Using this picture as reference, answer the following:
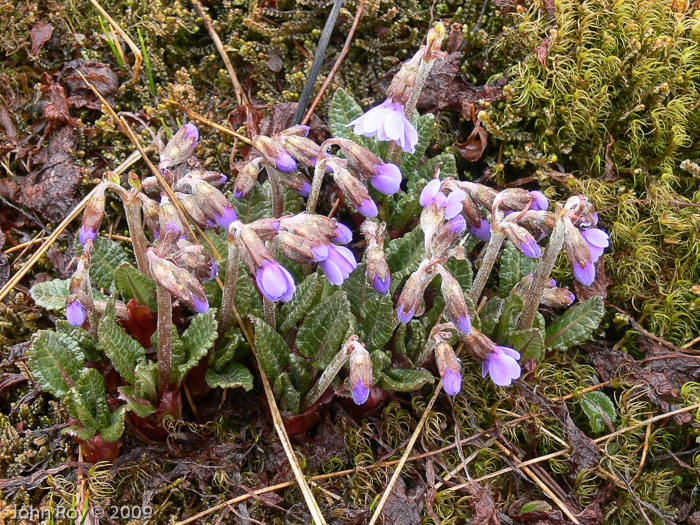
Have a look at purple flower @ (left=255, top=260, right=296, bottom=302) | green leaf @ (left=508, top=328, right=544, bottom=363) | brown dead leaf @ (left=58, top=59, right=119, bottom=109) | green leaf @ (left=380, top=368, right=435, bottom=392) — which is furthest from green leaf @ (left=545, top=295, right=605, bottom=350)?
brown dead leaf @ (left=58, top=59, right=119, bottom=109)

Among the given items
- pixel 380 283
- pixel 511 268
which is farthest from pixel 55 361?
pixel 511 268

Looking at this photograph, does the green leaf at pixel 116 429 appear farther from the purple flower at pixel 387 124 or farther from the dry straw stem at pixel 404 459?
the purple flower at pixel 387 124

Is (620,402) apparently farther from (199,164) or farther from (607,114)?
(199,164)

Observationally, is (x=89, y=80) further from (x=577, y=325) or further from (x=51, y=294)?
(x=577, y=325)

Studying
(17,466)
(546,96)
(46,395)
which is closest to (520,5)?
(546,96)

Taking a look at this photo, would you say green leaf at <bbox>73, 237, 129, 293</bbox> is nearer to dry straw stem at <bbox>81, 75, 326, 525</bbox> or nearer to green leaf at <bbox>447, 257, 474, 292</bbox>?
dry straw stem at <bbox>81, 75, 326, 525</bbox>
